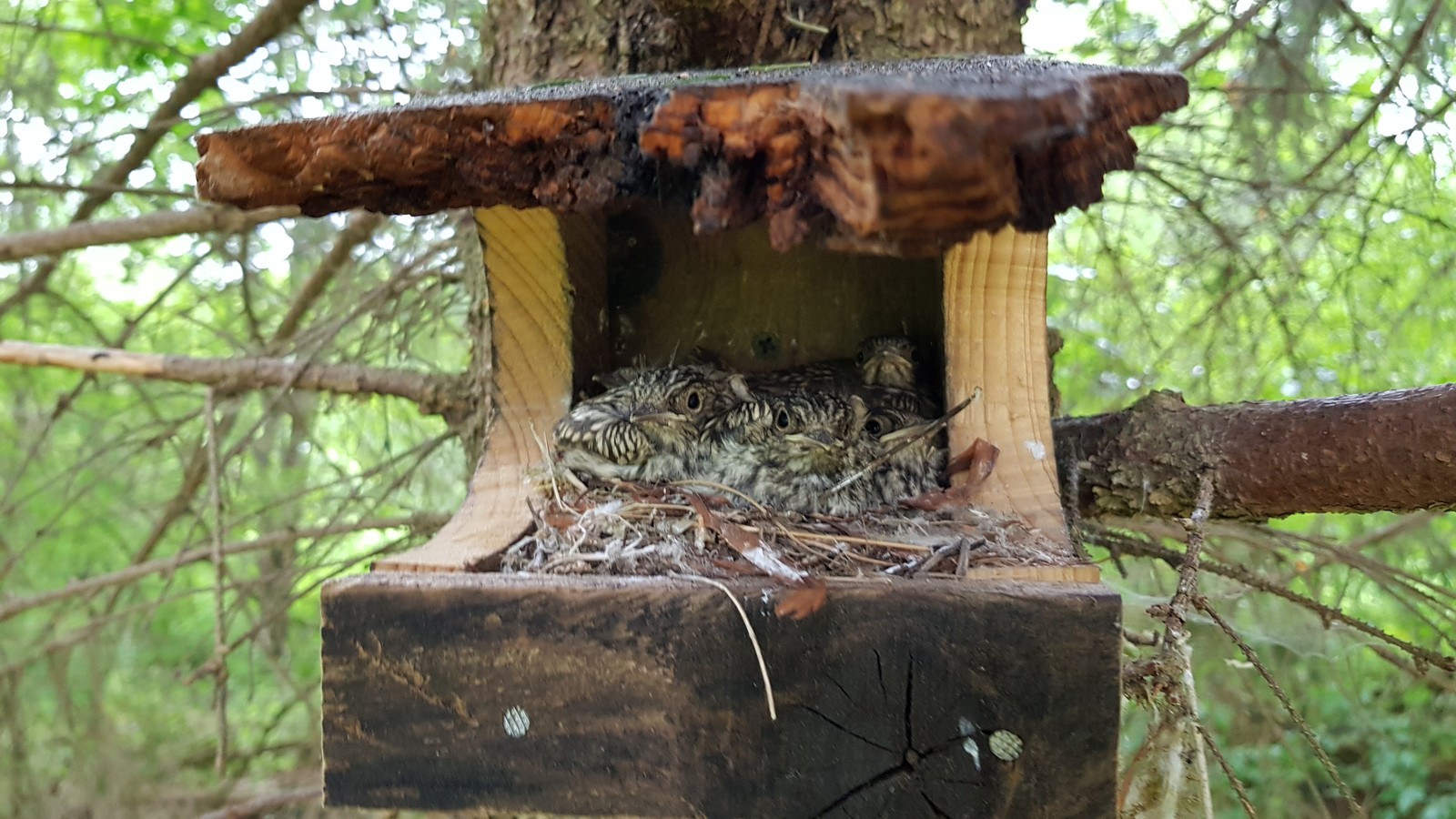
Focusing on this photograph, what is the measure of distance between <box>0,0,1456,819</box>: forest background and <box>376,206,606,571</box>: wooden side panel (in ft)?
2.87

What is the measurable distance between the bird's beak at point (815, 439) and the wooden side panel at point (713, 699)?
72cm

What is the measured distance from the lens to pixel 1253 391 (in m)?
3.85

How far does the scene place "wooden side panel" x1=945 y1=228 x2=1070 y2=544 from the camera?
200 centimetres

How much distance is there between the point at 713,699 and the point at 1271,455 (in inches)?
52.1

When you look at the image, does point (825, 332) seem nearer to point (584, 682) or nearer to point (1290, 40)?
point (584, 682)

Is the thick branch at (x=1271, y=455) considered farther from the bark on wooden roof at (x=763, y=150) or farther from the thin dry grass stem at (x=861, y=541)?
the bark on wooden roof at (x=763, y=150)

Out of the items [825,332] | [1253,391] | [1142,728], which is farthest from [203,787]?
[1253,391]

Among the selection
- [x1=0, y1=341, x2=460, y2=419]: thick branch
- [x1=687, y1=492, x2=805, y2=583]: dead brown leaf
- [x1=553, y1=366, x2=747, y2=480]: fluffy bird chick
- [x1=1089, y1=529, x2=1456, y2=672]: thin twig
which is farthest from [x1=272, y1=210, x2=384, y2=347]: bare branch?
[x1=1089, y1=529, x2=1456, y2=672]: thin twig

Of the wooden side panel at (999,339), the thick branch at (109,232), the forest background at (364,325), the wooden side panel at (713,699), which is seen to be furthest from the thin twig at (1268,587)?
the thick branch at (109,232)

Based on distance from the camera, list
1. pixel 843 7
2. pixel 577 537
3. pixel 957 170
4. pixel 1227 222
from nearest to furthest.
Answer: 1. pixel 957 170
2. pixel 577 537
3. pixel 843 7
4. pixel 1227 222

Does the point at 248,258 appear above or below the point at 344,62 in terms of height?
below

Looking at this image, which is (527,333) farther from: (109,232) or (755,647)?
(109,232)

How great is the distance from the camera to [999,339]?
6.66 ft

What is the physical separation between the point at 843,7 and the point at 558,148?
3.88ft
